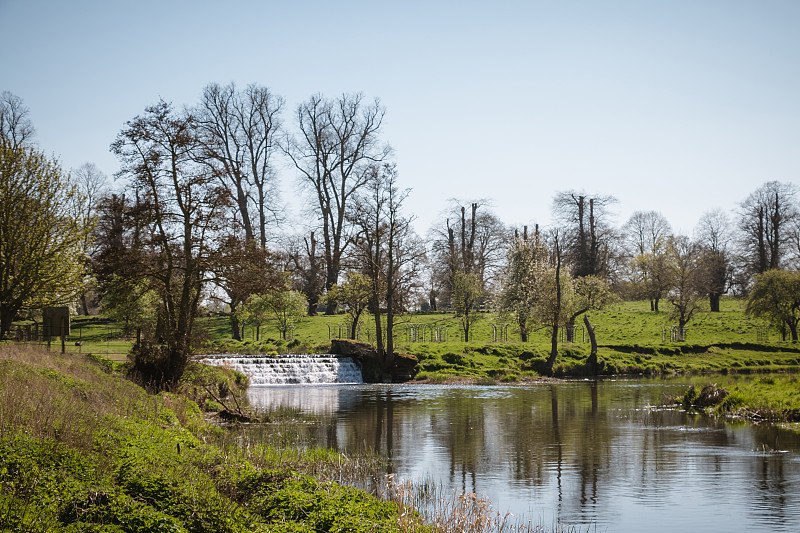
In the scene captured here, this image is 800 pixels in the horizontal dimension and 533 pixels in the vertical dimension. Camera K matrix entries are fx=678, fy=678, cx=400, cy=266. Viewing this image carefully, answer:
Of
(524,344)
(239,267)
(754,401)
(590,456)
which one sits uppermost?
(239,267)

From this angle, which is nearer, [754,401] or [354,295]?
[754,401]

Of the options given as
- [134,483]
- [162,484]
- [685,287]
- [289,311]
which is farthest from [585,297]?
[134,483]

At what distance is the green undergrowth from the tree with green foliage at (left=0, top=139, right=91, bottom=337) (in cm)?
1738

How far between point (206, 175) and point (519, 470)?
1800cm

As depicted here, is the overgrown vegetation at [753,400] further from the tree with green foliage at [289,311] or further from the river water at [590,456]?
the tree with green foliage at [289,311]

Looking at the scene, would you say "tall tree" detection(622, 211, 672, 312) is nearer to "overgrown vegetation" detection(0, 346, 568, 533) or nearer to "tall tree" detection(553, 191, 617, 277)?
"tall tree" detection(553, 191, 617, 277)

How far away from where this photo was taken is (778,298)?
54.2m

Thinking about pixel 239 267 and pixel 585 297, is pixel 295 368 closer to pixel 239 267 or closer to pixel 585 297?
pixel 239 267

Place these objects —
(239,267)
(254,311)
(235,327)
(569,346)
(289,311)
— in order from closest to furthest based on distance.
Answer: (239,267), (569,346), (254,311), (289,311), (235,327)

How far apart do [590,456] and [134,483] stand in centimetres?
1061

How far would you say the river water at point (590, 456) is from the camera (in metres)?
11.0

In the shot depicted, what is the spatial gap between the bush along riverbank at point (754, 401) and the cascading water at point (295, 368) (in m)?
19.8

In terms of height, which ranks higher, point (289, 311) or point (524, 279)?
point (524, 279)

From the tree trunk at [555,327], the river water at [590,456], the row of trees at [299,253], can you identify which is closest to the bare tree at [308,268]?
the row of trees at [299,253]
